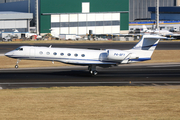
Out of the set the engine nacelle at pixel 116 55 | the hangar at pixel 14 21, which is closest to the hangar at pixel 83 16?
the hangar at pixel 14 21

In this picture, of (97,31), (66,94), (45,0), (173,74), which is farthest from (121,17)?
(66,94)

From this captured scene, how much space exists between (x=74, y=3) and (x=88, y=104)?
88542mm

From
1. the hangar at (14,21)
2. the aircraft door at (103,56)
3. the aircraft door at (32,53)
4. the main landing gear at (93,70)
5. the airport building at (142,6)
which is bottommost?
the main landing gear at (93,70)

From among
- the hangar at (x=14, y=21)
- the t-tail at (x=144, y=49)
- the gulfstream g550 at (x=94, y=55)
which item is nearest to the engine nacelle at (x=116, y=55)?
the gulfstream g550 at (x=94, y=55)

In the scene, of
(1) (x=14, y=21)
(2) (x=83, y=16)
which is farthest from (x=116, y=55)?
(1) (x=14, y=21)

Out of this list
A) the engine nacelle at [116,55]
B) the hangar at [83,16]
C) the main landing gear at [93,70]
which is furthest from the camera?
the hangar at [83,16]

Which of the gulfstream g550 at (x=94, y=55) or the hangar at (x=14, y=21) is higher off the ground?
the hangar at (x=14, y=21)

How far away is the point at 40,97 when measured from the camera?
56.1 ft

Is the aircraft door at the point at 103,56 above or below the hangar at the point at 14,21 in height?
below

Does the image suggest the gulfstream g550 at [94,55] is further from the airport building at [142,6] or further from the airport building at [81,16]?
the airport building at [142,6]

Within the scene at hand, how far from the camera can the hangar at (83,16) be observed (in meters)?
100

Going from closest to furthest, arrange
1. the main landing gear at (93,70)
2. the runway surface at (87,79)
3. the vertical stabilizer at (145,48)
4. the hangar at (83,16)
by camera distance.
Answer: the runway surface at (87,79)
the vertical stabilizer at (145,48)
the main landing gear at (93,70)
the hangar at (83,16)

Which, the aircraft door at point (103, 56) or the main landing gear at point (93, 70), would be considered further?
the main landing gear at point (93, 70)

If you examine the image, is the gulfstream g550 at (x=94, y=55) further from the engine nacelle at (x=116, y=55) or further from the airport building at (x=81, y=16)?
the airport building at (x=81, y=16)
